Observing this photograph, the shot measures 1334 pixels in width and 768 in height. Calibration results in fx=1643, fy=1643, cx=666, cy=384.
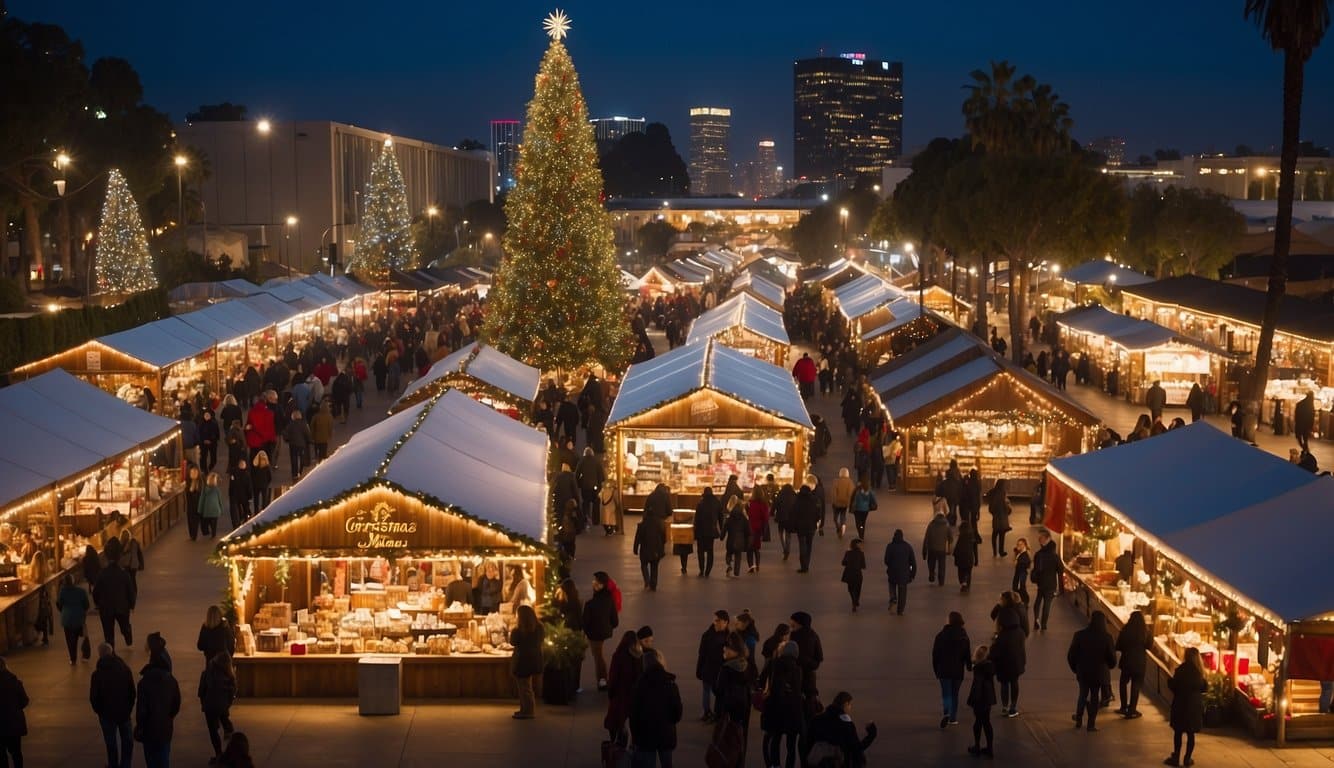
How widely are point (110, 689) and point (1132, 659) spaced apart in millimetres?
7756

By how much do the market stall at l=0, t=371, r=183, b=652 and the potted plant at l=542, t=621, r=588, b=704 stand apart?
539cm

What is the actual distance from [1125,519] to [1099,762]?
13.4ft

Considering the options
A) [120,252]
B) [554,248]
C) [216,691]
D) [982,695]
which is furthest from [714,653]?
[120,252]

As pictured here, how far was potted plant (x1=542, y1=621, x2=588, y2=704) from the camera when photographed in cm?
1338

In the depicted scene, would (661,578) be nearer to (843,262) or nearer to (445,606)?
(445,606)

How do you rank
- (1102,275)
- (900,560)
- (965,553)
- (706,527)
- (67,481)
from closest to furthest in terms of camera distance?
(900,560) → (965,553) → (67,481) → (706,527) → (1102,275)

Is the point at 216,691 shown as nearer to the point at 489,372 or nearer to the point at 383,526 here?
the point at 383,526

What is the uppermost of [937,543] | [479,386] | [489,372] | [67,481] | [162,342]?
[162,342]

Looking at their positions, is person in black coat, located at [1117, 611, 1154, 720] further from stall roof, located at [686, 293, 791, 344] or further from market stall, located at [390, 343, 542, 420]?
stall roof, located at [686, 293, 791, 344]

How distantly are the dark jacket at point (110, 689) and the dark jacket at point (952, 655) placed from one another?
5.94m

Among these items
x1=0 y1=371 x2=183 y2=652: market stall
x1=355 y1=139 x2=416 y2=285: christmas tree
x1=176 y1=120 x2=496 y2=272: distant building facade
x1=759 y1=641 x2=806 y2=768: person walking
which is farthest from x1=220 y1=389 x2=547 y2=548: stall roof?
x1=176 y1=120 x2=496 y2=272: distant building facade

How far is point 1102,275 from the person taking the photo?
58.0m

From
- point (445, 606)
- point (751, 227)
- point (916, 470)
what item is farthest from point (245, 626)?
point (751, 227)

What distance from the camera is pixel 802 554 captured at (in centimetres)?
1864
